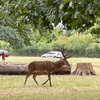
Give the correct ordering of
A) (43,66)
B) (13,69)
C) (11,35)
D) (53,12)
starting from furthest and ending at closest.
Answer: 1. (11,35)
2. (13,69)
3. (43,66)
4. (53,12)

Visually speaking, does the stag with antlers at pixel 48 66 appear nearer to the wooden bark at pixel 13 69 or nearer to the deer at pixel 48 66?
the deer at pixel 48 66

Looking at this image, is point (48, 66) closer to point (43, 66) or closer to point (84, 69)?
point (43, 66)

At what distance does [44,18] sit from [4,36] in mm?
23003

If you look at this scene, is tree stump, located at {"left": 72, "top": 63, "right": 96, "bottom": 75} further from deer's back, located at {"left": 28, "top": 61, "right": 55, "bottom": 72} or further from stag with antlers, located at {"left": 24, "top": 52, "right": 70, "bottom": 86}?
deer's back, located at {"left": 28, "top": 61, "right": 55, "bottom": 72}

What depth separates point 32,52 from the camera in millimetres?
75375

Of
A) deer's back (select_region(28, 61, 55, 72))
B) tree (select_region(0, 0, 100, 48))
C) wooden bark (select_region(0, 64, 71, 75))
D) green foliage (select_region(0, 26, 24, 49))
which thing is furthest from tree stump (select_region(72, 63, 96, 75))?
tree (select_region(0, 0, 100, 48))

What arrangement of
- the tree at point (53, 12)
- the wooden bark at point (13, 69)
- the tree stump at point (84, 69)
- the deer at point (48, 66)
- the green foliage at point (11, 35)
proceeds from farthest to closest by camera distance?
the green foliage at point (11, 35) < the tree stump at point (84, 69) < the wooden bark at point (13, 69) < the deer at point (48, 66) < the tree at point (53, 12)

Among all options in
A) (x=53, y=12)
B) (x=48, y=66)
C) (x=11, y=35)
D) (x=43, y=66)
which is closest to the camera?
(x=53, y=12)

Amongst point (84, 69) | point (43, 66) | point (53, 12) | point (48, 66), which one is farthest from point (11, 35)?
point (53, 12)

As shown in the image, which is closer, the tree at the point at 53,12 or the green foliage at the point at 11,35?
the tree at the point at 53,12

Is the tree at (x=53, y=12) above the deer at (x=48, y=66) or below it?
above

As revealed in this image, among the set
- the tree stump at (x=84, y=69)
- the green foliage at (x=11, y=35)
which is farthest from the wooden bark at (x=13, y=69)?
the green foliage at (x=11, y=35)

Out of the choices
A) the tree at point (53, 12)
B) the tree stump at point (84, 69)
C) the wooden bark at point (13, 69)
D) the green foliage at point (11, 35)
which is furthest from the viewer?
the green foliage at point (11, 35)

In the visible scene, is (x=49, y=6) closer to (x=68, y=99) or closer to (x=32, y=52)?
(x=68, y=99)
